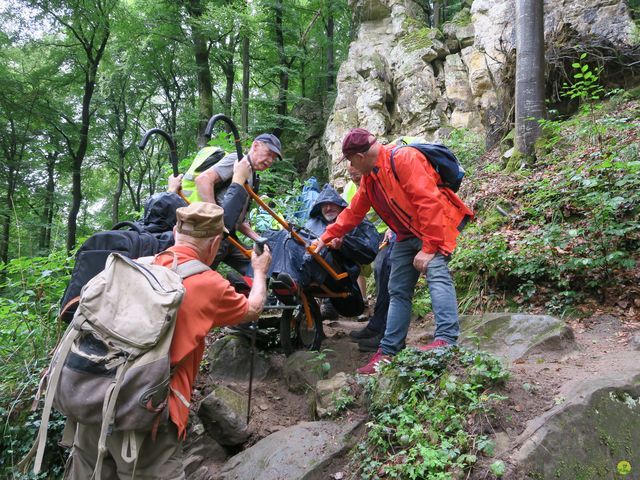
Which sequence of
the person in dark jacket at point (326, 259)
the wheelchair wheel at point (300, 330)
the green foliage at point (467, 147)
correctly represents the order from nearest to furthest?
the person in dark jacket at point (326, 259) < the wheelchair wheel at point (300, 330) < the green foliage at point (467, 147)

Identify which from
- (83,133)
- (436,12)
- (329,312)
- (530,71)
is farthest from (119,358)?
(436,12)

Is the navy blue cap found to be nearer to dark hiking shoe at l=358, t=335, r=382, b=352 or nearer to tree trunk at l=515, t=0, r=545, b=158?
dark hiking shoe at l=358, t=335, r=382, b=352

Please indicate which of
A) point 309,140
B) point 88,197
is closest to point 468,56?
point 309,140

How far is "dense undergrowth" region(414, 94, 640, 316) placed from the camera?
4.55 meters

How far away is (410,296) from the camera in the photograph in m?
3.71

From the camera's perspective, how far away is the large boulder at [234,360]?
4668 millimetres

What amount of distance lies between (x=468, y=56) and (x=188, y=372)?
15212mm

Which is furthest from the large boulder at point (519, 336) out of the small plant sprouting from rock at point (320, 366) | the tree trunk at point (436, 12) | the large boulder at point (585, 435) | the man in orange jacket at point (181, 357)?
the tree trunk at point (436, 12)

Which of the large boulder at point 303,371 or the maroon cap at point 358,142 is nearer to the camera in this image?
the maroon cap at point 358,142

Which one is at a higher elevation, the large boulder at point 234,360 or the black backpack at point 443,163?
the black backpack at point 443,163

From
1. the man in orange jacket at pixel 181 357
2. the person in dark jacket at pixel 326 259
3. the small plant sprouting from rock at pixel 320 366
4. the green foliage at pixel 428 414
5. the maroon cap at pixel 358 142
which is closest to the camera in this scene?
the man in orange jacket at pixel 181 357

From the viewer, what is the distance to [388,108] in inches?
660

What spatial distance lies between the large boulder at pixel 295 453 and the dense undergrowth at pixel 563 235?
9.23 feet

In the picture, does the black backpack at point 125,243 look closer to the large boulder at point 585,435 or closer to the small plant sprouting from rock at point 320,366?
the small plant sprouting from rock at point 320,366
